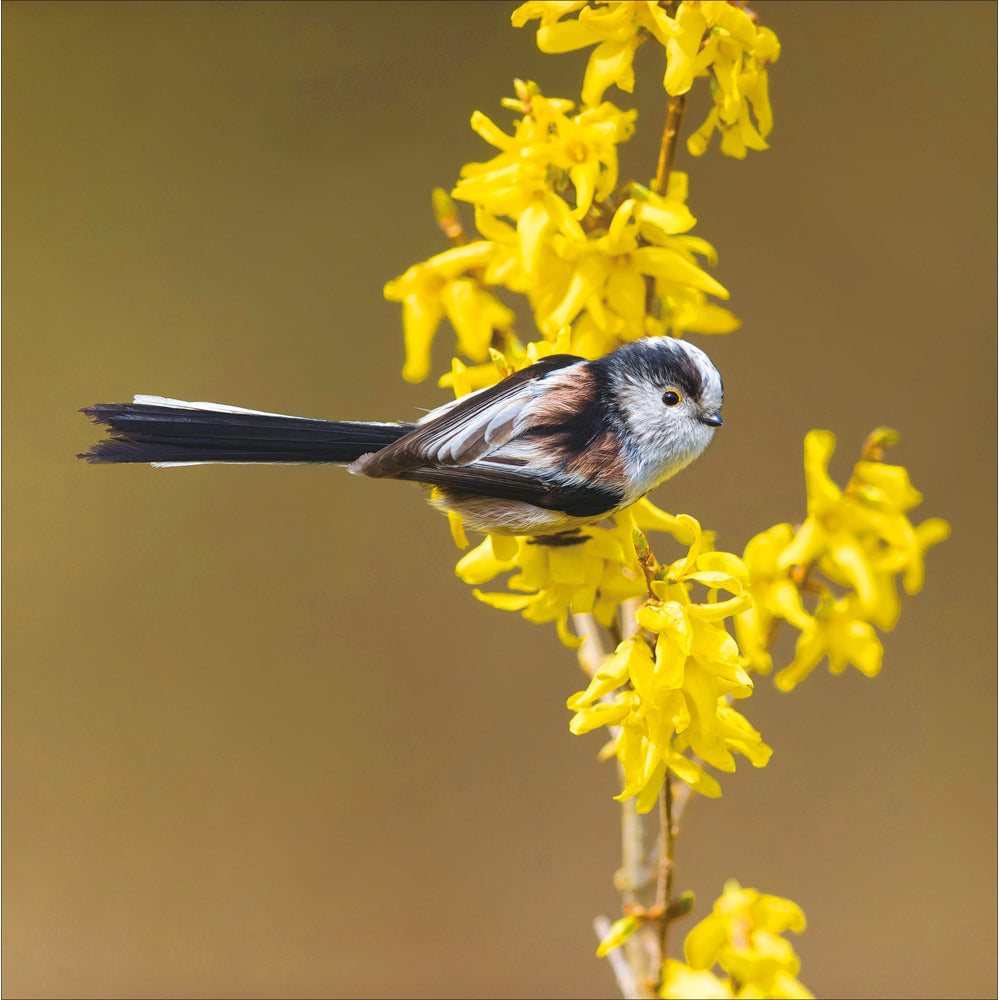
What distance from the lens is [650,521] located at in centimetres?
66

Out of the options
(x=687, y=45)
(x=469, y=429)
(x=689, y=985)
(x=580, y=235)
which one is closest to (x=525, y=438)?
(x=469, y=429)

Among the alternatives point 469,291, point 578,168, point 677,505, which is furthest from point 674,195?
point 677,505

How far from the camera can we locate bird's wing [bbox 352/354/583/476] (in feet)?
1.90

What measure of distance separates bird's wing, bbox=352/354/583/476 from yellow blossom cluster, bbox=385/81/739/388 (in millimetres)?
60

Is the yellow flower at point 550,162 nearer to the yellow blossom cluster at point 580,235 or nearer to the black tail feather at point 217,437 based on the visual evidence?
the yellow blossom cluster at point 580,235

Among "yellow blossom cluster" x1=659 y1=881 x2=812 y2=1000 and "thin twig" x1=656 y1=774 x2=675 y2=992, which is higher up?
"thin twig" x1=656 y1=774 x2=675 y2=992

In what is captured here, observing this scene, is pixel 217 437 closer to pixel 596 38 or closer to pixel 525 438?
pixel 525 438

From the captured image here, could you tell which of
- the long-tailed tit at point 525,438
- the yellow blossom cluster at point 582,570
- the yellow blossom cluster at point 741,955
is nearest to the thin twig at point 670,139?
the long-tailed tit at point 525,438

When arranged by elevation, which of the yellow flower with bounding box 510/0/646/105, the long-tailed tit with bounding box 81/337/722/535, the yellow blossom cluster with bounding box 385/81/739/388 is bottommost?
the long-tailed tit with bounding box 81/337/722/535

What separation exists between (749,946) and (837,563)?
1.10 feet

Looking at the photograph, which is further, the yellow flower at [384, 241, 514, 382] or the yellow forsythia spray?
the yellow flower at [384, 241, 514, 382]

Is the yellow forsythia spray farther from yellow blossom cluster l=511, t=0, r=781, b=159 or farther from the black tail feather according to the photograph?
the black tail feather

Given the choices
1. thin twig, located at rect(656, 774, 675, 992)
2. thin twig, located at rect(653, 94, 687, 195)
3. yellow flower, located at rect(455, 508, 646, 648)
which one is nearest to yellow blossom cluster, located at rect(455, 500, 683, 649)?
yellow flower, located at rect(455, 508, 646, 648)

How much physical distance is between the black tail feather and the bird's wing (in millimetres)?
26
